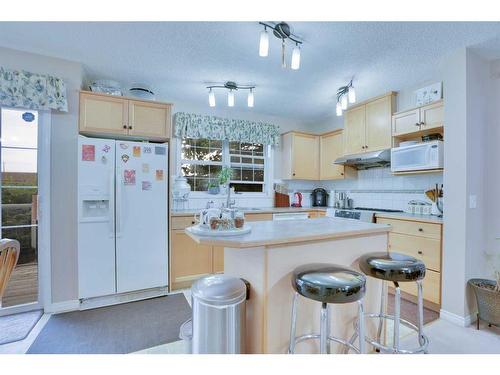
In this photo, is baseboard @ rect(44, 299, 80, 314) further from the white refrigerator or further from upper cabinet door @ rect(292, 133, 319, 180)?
upper cabinet door @ rect(292, 133, 319, 180)

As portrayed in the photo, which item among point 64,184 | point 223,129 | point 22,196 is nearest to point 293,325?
point 64,184

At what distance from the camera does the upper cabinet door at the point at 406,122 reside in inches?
113

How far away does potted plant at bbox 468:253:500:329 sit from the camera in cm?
207

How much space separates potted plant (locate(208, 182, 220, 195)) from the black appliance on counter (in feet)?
5.94

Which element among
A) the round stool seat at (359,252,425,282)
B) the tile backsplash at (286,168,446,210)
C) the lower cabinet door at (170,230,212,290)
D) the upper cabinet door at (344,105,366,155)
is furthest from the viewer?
the upper cabinet door at (344,105,366,155)

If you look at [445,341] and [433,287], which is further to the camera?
[433,287]

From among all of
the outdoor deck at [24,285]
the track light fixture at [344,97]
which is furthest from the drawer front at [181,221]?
the track light fixture at [344,97]

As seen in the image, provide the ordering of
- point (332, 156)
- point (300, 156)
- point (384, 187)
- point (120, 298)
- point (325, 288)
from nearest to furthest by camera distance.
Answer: point (325, 288), point (120, 298), point (384, 187), point (332, 156), point (300, 156)

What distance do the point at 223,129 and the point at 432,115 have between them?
2.67 metres

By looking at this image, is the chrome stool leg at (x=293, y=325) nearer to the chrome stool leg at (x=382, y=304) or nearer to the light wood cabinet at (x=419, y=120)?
the chrome stool leg at (x=382, y=304)

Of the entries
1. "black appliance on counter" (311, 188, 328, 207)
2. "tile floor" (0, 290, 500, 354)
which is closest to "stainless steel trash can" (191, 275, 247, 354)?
"tile floor" (0, 290, 500, 354)

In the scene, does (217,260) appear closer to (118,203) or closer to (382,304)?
(118,203)

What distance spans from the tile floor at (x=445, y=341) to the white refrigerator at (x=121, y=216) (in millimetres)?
644

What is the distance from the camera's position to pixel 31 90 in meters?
2.32
